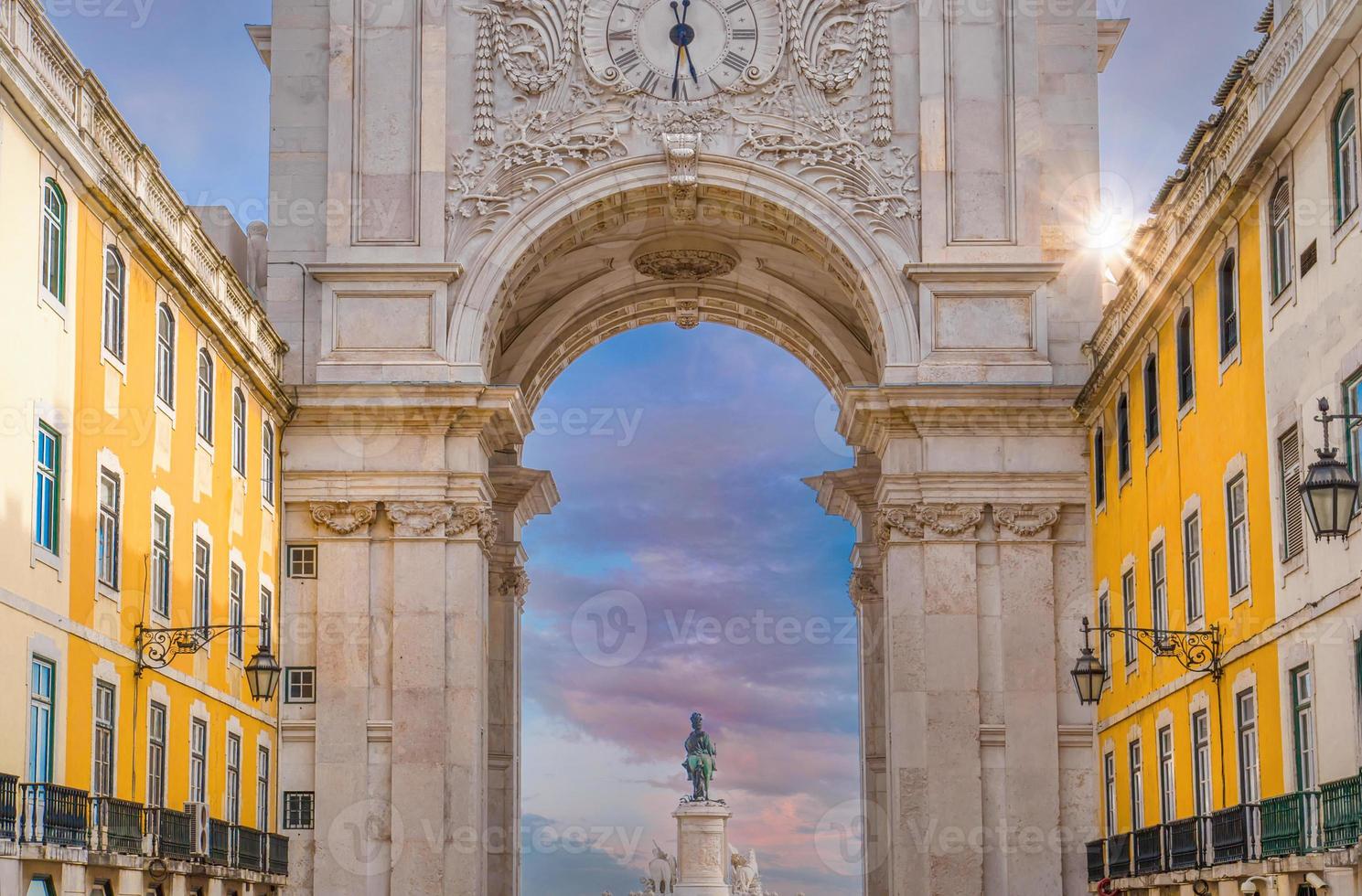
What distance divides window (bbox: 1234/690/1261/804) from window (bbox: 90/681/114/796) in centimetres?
1590

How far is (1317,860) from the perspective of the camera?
24078mm

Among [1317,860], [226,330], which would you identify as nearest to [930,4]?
[226,330]

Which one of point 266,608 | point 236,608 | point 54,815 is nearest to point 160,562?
point 236,608

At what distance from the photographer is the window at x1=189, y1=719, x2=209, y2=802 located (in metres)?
35.3

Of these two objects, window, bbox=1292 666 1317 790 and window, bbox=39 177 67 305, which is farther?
window, bbox=39 177 67 305

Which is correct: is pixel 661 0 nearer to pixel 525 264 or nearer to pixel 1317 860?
pixel 525 264

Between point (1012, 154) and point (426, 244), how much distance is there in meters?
Result: 12.8

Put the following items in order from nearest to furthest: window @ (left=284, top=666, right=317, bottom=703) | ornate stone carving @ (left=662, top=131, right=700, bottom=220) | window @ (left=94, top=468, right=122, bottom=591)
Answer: window @ (left=94, top=468, right=122, bottom=591), window @ (left=284, top=666, right=317, bottom=703), ornate stone carving @ (left=662, top=131, right=700, bottom=220)

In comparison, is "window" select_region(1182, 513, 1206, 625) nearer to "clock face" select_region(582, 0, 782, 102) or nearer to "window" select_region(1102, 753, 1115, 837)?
"window" select_region(1102, 753, 1115, 837)

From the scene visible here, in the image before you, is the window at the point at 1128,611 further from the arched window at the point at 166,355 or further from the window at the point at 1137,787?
the arched window at the point at 166,355

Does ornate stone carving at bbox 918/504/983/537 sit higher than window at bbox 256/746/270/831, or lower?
higher

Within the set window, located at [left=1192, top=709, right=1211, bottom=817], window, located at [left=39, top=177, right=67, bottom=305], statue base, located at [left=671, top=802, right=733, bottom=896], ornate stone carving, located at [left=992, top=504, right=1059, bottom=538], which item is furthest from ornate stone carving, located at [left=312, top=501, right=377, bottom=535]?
statue base, located at [left=671, top=802, right=733, bottom=896]

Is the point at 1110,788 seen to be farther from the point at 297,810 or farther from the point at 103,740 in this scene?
the point at 103,740

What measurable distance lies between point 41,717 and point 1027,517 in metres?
23.1
